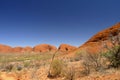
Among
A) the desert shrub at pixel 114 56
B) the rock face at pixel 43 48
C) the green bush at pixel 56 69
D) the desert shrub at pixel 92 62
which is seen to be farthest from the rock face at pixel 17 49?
the desert shrub at pixel 114 56

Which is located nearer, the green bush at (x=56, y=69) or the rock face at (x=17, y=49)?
the green bush at (x=56, y=69)

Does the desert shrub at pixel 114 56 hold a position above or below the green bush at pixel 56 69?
above

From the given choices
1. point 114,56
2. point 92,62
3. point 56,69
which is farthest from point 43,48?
point 114,56

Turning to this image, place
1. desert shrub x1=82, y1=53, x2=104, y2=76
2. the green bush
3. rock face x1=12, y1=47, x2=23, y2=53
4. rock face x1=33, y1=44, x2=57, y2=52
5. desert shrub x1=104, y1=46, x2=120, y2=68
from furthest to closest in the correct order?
rock face x1=12, y1=47, x2=23, y2=53
rock face x1=33, y1=44, x2=57, y2=52
the green bush
desert shrub x1=82, y1=53, x2=104, y2=76
desert shrub x1=104, y1=46, x2=120, y2=68

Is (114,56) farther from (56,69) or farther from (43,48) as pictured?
(43,48)

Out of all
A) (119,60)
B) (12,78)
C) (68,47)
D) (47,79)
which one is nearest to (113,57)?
(119,60)

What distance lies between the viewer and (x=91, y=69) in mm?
12750

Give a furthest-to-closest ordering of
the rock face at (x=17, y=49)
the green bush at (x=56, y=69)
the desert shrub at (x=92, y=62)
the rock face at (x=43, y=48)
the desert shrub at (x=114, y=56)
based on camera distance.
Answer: the rock face at (x=17, y=49) → the rock face at (x=43, y=48) → the green bush at (x=56, y=69) → the desert shrub at (x=92, y=62) → the desert shrub at (x=114, y=56)

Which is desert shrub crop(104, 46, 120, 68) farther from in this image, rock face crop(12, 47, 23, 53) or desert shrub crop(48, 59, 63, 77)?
A: rock face crop(12, 47, 23, 53)

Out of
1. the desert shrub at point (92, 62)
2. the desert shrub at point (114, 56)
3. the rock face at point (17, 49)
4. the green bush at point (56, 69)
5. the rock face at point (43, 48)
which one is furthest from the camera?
the rock face at point (17, 49)

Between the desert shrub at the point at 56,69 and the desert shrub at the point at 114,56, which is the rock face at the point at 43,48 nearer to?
the desert shrub at the point at 56,69

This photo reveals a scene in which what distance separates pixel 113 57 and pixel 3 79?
7.01 metres

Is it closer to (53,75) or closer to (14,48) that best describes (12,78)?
(53,75)

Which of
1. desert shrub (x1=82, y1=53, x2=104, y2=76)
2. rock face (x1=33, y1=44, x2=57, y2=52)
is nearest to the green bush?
desert shrub (x1=82, y1=53, x2=104, y2=76)
